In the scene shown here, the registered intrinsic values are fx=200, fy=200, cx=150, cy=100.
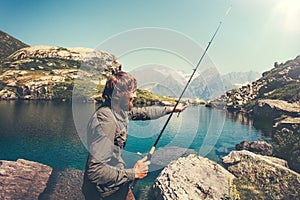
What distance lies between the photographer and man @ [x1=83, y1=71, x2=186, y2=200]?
3.04 m

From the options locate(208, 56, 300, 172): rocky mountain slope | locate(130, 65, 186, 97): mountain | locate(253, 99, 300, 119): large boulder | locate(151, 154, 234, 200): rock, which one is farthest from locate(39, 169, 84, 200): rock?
locate(253, 99, 300, 119): large boulder

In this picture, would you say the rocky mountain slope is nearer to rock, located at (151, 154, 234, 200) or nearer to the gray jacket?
rock, located at (151, 154, 234, 200)

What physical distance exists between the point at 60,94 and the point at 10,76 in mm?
47720

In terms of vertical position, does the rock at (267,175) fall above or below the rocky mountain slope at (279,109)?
below

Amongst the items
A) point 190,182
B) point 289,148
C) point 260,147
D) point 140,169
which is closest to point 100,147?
point 140,169

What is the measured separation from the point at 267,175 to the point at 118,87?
1756 centimetres

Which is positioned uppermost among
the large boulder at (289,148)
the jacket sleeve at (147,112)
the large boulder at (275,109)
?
the large boulder at (275,109)

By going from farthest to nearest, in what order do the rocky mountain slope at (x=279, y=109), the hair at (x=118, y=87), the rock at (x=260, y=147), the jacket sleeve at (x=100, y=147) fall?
the rock at (x=260, y=147) < the rocky mountain slope at (x=279, y=109) < the hair at (x=118, y=87) < the jacket sleeve at (x=100, y=147)

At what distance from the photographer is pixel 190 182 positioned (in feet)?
44.0

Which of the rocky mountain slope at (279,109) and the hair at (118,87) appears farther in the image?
the rocky mountain slope at (279,109)

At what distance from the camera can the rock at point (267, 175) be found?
1440cm

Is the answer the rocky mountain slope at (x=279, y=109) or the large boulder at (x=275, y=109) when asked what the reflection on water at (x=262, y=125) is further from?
the large boulder at (x=275, y=109)

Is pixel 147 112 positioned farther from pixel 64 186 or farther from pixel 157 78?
pixel 64 186

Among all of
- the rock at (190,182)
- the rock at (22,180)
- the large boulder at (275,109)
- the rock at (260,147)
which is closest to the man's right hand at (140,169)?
the rock at (190,182)
